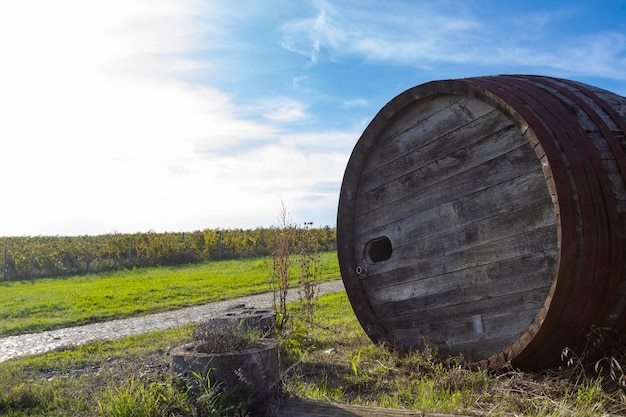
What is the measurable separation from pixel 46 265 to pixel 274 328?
16.2m

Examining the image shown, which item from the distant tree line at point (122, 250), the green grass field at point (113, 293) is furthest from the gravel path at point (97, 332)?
the distant tree line at point (122, 250)

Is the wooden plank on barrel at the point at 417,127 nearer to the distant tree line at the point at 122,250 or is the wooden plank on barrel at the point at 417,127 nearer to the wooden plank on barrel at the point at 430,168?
the wooden plank on barrel at the point at 430,168

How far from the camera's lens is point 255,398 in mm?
3865

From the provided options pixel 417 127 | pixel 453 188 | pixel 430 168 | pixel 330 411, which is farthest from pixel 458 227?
pixel 330 411

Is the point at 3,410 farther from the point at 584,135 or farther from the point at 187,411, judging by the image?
the point at 584,135

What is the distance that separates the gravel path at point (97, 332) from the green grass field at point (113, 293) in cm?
58

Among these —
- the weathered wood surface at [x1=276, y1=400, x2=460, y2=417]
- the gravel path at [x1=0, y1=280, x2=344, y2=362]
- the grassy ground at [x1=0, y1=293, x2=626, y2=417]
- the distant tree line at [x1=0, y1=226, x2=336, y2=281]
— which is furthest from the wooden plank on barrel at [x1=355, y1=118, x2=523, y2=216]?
the distant tree line at [x1=0, y1=226, x2=336, y2=281]

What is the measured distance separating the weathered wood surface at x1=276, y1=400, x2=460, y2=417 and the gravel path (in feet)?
14.7

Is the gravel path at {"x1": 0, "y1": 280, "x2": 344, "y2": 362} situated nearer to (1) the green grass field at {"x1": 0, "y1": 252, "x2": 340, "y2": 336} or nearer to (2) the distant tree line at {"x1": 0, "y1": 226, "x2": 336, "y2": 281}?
(1) the green grass field at {"x1": 0, "y1": 252, "x2": 340, "y2": 336}

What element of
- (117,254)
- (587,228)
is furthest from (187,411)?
(117,254)

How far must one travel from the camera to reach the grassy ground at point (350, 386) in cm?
370

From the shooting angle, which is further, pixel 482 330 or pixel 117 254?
pixel 117 254

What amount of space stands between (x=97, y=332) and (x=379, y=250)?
20.1 ft

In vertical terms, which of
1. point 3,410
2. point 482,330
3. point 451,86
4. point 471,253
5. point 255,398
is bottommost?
point 3,410
